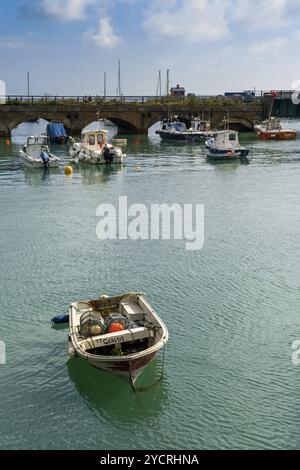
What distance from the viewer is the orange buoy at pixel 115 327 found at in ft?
49.6

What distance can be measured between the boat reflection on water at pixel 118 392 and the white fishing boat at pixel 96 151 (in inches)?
1608

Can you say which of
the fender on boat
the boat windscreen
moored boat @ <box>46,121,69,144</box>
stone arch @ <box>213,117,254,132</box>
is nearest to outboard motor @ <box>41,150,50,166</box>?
moored boat @ <box>46,121,69,144</box>

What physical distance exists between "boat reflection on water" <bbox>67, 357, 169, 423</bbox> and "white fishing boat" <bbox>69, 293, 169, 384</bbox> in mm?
488

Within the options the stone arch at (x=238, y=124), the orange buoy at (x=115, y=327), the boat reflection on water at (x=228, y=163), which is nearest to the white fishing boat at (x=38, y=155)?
the boat reflection on water at (x=228, y=163)

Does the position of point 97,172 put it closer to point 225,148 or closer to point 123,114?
point 225,148

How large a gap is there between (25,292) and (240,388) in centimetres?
978

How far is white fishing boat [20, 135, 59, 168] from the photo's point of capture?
5294 cm

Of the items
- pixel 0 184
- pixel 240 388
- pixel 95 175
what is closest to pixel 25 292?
pixel 240 388

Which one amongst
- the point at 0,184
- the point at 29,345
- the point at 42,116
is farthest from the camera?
the point at 42,116

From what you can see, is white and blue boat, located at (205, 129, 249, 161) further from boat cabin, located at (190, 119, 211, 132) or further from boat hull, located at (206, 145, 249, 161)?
boat cabin, located at (190, 119, 211, 132)
